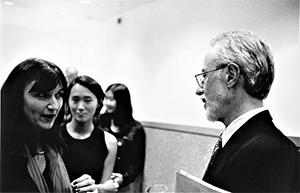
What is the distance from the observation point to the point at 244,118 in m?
0.90

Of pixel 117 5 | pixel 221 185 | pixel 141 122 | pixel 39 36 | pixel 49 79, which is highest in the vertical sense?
pixel 117 5

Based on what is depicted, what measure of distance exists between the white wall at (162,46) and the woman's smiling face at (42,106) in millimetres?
81

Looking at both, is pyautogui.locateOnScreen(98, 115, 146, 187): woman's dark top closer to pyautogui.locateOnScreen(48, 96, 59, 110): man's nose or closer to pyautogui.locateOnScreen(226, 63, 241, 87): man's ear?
pyautogui.locateOnScreen(48, 96, 59, 110): man's nose

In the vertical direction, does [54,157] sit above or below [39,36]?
below

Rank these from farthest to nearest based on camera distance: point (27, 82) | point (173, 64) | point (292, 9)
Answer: point (173, 64)
point (292, 9)
point (27, 82)

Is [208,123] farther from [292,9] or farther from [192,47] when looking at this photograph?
[292,9]

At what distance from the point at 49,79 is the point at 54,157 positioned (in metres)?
0.21

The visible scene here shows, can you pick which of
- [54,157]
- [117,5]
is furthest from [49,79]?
[117,5]

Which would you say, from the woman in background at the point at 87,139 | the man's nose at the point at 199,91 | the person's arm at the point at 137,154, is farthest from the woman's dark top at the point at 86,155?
the man's nose at the point at 199,91

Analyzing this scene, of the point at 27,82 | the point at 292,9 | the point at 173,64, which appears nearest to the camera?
the point at 27,82

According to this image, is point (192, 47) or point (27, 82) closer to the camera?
point (27, 82)

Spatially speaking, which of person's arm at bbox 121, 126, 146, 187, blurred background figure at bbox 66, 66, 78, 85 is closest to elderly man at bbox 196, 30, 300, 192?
person's arm at bbox 121, 126, 146, 187

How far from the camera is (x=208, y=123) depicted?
3.33 feet

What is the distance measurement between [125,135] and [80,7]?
1.33 feet
